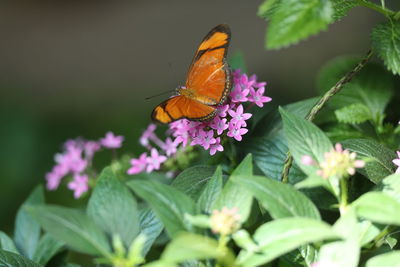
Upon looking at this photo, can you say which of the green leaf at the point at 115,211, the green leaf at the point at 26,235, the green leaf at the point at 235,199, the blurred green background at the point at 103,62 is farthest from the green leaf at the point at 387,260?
the blurred green background at the point at 103,62

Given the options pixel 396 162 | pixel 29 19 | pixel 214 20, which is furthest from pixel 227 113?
pixel 29 19

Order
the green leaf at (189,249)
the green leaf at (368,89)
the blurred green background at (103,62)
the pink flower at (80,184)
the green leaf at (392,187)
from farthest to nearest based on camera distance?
the blurred green background at (103,62), the pink flower at (80,184), the green leaf at (368,89), the green leaf at (392,187), the green leaf at (189,249)

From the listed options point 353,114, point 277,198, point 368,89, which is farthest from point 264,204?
point 368,89

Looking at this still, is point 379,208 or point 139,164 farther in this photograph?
point 139,164

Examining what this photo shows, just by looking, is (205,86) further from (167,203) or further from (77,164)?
(77,164)

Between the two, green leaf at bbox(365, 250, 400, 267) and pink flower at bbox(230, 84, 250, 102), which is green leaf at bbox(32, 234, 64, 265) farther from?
green leaf at bbox(365, 250, 400, 267)

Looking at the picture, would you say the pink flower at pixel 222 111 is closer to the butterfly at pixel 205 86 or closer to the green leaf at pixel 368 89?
the butterfly at pixel 205 86
